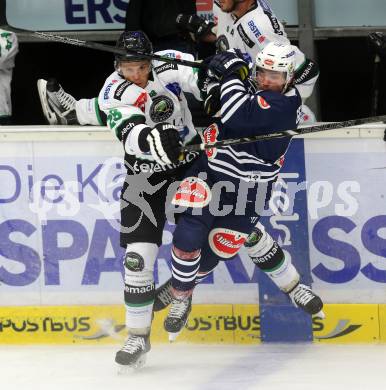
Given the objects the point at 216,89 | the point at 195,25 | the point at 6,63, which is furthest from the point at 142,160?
the point at 6,63

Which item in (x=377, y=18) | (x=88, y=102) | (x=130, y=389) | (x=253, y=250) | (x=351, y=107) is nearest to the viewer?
(x=130, y=389)

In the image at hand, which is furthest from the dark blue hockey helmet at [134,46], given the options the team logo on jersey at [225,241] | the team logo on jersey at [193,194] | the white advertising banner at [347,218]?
the white advertising banner at [347,218]

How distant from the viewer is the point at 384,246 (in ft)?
18.8

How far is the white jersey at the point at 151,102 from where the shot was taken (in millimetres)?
5293

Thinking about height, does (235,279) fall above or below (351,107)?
below

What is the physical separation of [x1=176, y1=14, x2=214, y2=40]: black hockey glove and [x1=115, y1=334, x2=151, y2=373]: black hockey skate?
132 cm

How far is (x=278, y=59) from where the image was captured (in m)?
5.16

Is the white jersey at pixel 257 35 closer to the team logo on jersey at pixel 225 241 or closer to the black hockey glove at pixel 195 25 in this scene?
the black hockey glove at pixel 195 25

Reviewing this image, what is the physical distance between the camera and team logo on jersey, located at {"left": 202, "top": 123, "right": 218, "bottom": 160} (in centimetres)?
540

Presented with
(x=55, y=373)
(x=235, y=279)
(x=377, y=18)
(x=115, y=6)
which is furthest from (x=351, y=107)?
(x=55, y=373)

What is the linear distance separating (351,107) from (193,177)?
233cm

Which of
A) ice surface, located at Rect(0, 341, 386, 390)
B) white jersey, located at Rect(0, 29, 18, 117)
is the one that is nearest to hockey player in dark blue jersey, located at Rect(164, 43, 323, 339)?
ice surface, located at Rect(0, 341, 386, 390)

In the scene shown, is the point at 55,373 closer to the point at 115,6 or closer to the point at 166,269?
the point at 166,269

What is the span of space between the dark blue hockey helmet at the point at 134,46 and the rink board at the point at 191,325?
3.90 ft
